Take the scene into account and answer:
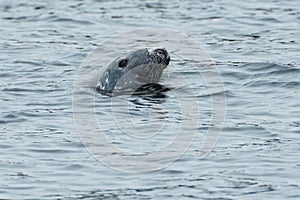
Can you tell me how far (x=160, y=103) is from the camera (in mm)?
14453

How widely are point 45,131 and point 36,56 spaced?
212 inches

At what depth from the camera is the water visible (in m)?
10.9

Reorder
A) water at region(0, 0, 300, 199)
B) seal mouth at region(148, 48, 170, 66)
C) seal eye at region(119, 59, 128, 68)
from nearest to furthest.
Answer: water at region(0, 0, 300, 199) < seal mouth at region(148, 48, 170, 66) < seal eye at region(119, 59, 128, 68)

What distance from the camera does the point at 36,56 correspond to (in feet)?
59.8

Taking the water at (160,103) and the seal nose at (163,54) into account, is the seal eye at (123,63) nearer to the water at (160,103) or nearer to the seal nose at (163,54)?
the seal nose at (163,54)

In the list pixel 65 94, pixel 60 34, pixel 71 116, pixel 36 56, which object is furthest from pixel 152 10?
pixel 71 116

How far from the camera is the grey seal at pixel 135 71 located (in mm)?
15258

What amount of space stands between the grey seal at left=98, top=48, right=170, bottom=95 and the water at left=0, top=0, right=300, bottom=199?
0.40 metres

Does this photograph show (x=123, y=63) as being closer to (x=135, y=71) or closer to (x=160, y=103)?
(x=135, y=71)

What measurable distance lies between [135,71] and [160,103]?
3.85ft

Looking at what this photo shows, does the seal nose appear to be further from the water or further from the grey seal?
the water

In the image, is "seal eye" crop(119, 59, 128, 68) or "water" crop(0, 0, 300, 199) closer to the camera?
"water" crop(0, 0, 300, 199)

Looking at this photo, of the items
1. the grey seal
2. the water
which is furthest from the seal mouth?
the water

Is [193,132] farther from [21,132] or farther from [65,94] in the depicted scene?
[65,94]
